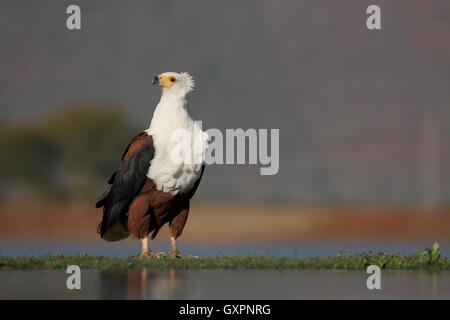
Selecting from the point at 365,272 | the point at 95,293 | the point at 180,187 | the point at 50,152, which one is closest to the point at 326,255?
the point at 365,272

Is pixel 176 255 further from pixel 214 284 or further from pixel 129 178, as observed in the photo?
pixel 214 284

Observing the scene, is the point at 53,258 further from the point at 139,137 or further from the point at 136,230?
the point at 139,137

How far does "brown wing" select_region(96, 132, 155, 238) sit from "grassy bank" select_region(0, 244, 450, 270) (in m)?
1.25

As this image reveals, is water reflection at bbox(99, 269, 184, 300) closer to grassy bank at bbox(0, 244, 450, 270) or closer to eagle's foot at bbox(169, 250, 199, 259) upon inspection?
grassy bank at bbox(0, 244, 450, 270)

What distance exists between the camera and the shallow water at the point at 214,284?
29.4 feet

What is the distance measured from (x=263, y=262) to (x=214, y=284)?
1.84 m

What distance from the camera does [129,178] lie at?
12.9 meters

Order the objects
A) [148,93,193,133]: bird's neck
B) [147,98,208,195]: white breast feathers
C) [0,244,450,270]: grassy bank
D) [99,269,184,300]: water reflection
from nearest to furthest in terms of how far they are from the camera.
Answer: [99,269,184,300]: water reflection → [0,244,450,270]: grassy bank → [147,98,208,195]: white breast feathers → [148,93,193,133]: bird's neck

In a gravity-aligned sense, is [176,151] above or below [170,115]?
below

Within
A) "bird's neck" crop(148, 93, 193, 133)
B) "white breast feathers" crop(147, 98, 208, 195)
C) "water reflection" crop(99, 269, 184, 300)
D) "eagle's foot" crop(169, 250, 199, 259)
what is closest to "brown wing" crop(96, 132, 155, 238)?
"white breast feathers" crop(147, 98, 208, 195)

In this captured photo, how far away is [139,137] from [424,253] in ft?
17.9

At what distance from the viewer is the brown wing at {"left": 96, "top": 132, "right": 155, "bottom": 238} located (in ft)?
41.8

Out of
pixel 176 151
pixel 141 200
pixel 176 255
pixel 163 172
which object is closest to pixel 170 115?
pixel 176 151

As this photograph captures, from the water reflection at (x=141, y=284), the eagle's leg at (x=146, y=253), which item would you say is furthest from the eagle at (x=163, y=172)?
the water reflection at (x=141, y=284)
